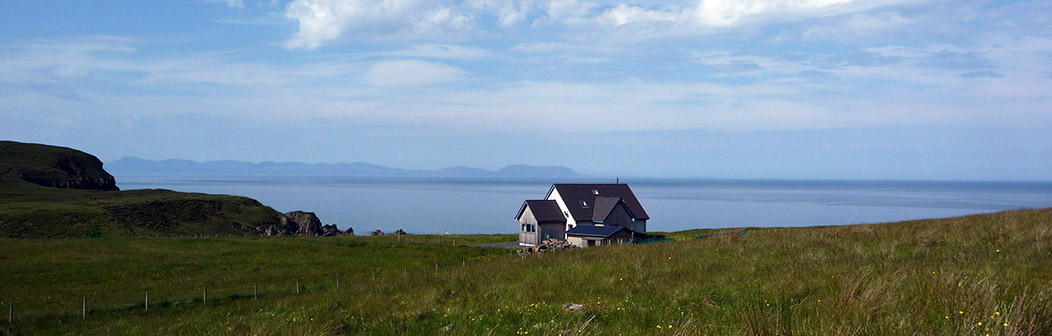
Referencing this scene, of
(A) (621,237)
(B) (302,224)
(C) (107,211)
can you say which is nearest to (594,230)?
(A) (621,237)

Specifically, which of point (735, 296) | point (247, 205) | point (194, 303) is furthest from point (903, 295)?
point (247, 205)

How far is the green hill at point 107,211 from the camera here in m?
76.4

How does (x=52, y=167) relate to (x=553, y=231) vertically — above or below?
above

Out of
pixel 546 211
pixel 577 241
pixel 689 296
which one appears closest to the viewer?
pixel 689 296

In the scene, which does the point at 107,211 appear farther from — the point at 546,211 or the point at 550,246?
the point at 550,246

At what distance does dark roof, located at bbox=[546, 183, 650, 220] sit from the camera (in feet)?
198

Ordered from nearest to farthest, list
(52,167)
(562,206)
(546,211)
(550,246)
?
1. (550,246)
2. (546,211)
3. (562,206)
4. (52,167)

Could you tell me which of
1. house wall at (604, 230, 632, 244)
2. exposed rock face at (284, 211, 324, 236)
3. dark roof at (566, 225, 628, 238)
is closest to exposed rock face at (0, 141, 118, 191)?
exposed rock face at (284, 211, 324, 236)

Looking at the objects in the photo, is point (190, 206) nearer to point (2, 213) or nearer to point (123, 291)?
point (2, 213)

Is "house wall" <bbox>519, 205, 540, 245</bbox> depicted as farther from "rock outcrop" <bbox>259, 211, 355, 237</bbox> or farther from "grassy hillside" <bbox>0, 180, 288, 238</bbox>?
"grassy hillside" <bbox>0, 180, 288, 238</bbox>

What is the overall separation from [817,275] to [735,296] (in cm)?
208

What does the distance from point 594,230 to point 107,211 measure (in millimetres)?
72502

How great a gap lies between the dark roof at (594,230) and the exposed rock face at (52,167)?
5489 inches

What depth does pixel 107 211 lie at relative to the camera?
87.5m
